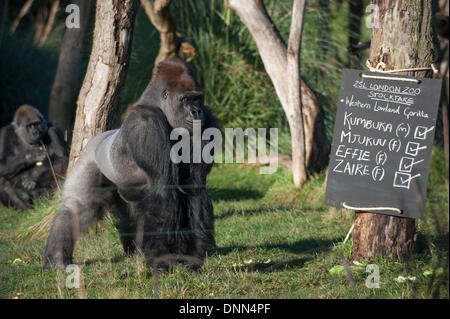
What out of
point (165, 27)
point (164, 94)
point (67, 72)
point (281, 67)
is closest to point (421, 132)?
point (164, 94)

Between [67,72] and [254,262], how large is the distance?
4.88 m

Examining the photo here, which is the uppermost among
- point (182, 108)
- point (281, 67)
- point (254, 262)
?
point (281, 67)

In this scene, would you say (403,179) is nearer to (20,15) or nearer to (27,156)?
(27,156)

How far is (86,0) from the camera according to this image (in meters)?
7.17

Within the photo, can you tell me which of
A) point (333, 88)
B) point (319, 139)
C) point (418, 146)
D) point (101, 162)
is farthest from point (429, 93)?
point (333, 88)

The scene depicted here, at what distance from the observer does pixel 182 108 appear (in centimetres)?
368

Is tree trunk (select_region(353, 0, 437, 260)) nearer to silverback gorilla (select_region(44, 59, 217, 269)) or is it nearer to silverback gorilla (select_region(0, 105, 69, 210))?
silverback gorilla (select_region(44, 59, 217, 269))

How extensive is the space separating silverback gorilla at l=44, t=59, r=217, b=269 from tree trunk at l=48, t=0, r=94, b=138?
3.65 meters

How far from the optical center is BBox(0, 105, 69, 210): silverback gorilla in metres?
7.05

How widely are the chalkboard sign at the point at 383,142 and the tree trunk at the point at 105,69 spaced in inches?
84.3

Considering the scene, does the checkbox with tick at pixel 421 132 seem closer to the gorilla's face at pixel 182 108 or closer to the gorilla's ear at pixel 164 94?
the gorilla's face at pixel 182 108

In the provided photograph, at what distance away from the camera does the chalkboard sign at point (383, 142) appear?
3467 millimetres

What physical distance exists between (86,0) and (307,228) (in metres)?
4.20

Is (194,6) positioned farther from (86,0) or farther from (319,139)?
(319,139)
